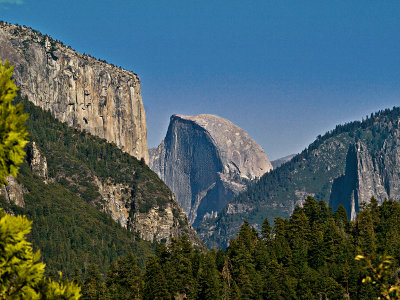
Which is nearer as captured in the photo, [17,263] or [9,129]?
[9,129]

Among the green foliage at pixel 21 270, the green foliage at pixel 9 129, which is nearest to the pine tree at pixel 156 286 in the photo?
the green foliage at pixel 21 270

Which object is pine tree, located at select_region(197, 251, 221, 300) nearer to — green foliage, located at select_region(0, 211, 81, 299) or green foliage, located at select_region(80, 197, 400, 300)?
green foliage, located at select_region(80, 197, 400, 300)

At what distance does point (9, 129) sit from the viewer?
23.9m

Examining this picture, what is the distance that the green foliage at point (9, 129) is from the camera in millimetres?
23812

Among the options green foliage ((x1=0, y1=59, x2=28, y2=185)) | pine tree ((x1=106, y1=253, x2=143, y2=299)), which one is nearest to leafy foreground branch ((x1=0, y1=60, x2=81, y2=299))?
green foliage ((x1=0, y1=59, x2=28, y2=185))

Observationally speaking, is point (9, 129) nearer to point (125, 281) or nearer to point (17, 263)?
point (17, 263)

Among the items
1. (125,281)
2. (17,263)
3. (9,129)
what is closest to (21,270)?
(17,263)

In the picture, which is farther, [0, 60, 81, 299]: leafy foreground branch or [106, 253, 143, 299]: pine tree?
[106, 253, 143, 299]: pine tree

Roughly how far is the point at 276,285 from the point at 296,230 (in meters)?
34.3

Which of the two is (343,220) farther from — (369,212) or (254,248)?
(254,248)

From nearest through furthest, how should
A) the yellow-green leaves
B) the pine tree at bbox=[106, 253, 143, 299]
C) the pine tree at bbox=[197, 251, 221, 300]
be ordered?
the yellow-green leaves, the pine tree at bbox=[197, 251, 221, 300], the pine tree at bbox=[106, 253, 143, 299]

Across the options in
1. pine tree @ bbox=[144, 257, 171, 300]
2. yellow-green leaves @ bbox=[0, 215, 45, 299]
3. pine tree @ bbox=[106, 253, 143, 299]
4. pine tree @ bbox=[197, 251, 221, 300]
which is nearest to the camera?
yellow-green leaves @ bbox=[0, 215, 45, 299]

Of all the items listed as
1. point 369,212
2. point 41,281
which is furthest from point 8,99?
point 369,212

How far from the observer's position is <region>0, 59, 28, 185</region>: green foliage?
2381 centimetres
